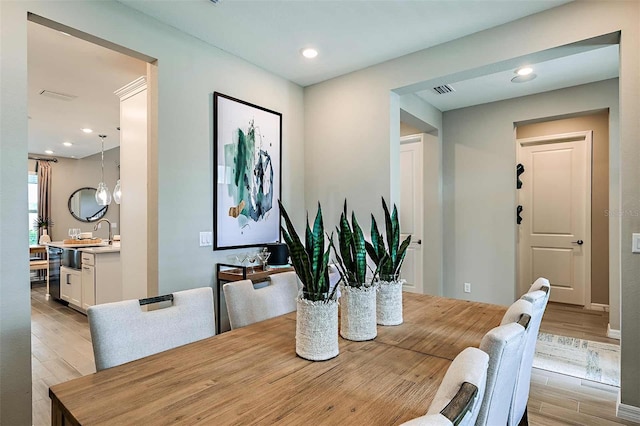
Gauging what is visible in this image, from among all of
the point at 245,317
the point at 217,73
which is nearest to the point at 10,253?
the point at 245,317

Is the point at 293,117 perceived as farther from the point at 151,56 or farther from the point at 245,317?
the point at 245,317

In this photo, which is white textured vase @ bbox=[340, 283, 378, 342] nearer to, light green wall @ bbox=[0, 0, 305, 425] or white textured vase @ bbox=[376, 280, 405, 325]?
white textured vase @ bbox=[376, 280, 405, 325]

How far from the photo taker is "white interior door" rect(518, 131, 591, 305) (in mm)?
4453

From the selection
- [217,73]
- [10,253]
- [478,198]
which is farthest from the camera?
[478,198]

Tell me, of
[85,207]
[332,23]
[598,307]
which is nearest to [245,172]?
[332,23]

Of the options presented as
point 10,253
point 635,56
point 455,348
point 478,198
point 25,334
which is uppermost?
point 635,56

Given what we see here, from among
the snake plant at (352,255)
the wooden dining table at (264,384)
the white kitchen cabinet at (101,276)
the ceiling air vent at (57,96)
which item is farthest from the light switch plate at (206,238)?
the ceiling air vent at (57,96)

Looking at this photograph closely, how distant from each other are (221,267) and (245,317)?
133 cm

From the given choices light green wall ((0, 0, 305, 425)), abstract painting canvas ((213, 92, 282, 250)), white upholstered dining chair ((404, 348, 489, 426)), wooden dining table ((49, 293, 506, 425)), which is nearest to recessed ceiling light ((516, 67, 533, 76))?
light green wall ((0, 0, 305, 425))

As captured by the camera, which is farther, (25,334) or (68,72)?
(68,72)

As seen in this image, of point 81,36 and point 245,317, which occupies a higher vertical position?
point 81,36

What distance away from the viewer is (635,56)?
204 centimetres

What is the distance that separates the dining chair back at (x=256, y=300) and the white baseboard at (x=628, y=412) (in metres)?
2.05

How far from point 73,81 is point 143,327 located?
3218 millimetres
